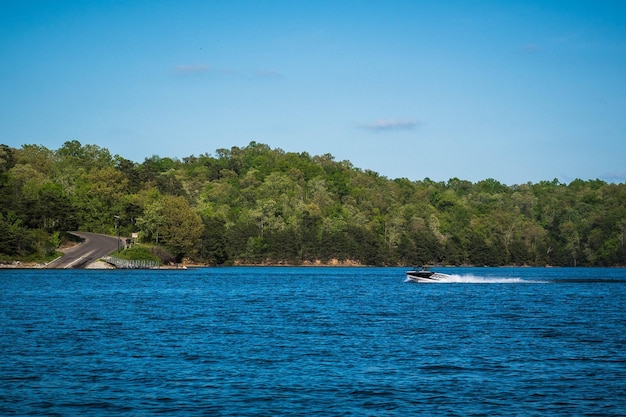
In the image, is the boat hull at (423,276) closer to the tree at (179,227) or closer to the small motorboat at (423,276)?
the small motorboat at (423,276)

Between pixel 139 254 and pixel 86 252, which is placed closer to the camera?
pixel 86 252

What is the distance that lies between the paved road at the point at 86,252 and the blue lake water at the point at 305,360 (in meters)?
74.8

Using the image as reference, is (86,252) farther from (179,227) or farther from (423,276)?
(423,276)

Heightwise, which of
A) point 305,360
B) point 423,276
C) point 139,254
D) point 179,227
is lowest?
point 305,360

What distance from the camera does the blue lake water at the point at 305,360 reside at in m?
29.2

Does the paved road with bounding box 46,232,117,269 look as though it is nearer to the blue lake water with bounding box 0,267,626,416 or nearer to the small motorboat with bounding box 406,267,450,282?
the small motorboat with bounding box 406,267,450,282

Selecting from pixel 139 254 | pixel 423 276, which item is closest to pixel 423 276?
pixel 423 276

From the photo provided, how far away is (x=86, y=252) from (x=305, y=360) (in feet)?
402

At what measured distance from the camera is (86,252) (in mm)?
154000

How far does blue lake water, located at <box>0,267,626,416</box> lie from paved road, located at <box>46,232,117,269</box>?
74835 mm

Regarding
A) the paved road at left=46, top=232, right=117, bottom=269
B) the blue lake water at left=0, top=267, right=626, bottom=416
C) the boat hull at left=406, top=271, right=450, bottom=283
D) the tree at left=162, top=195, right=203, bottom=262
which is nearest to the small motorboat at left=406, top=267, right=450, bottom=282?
the boat hull at left=406, top=271, right=450, bottom=283

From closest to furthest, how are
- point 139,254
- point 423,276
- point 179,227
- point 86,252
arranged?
point 423,276, point 86,252, point 139,254, point 179,227

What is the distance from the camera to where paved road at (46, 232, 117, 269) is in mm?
146875

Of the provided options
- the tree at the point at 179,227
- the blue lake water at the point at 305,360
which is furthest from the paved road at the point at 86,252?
the blue lake water at the point at 305,360
